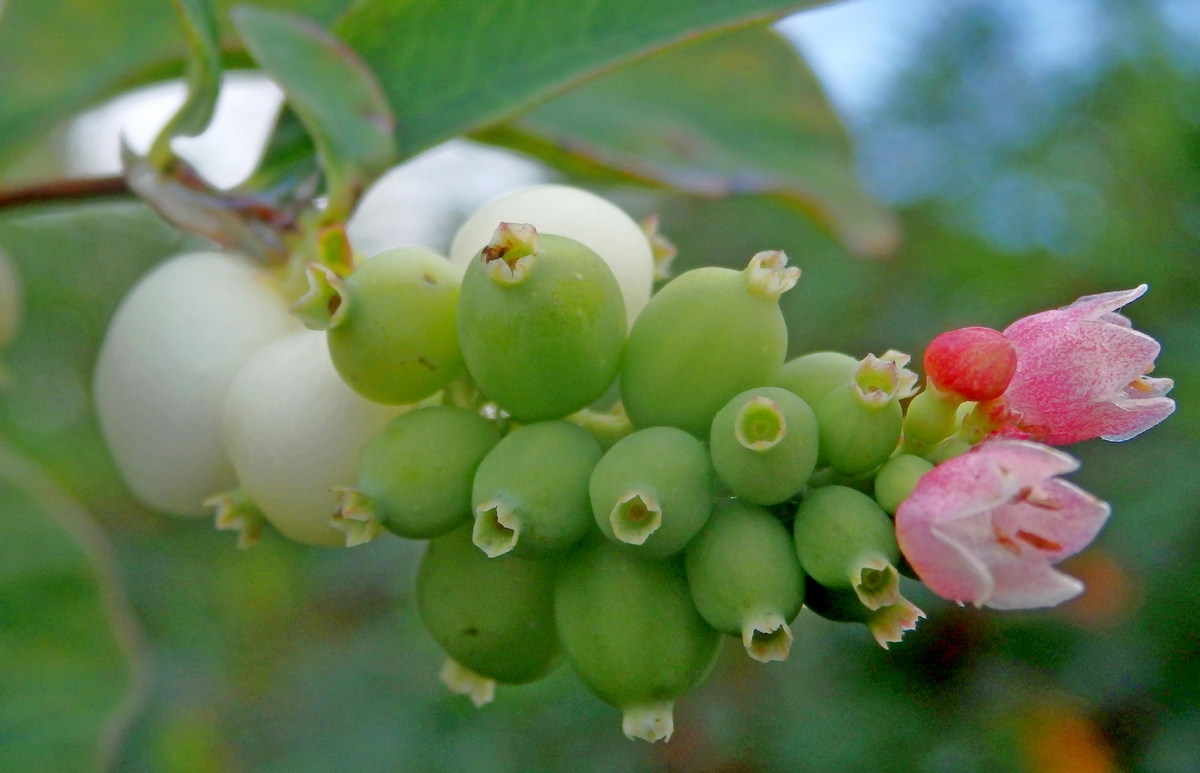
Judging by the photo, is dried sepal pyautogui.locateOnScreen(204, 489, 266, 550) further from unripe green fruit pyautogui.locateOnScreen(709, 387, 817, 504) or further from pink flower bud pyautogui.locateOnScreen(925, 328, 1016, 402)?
pink flower bud pyautogui.locateOnScreen(925, 328, 1016, 402)

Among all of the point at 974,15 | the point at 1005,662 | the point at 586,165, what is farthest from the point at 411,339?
the point at 974,15

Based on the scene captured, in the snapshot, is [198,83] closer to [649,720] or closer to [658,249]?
[658,249]

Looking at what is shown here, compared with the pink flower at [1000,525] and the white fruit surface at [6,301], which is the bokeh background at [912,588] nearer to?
the white fruit surface at [6,301]

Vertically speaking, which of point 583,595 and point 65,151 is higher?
point 583,595

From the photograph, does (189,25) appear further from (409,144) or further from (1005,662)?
(1005,662)

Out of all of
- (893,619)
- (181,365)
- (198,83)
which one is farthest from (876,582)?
(198,83)
